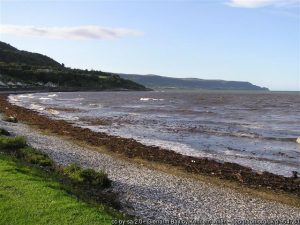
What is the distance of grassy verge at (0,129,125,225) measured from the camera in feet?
34.4

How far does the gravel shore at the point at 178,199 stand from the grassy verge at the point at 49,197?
3.80 ft

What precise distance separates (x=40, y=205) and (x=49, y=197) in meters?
0.71

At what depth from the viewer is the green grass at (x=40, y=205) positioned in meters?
10.4

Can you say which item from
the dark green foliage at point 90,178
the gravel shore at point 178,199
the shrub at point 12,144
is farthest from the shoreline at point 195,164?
the shrub at point 12,144

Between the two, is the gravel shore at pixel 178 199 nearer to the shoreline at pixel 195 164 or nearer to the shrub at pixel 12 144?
the shrub at pixel 12 144

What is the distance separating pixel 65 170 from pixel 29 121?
26330 millimetres

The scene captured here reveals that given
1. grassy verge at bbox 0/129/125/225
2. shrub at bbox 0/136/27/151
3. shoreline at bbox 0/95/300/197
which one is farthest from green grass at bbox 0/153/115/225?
shoreline at bbox 0/95/300/197

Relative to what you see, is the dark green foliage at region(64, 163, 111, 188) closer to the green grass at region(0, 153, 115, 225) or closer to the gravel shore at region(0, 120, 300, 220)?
the gravel shore at region(0, 120, 300, 220)

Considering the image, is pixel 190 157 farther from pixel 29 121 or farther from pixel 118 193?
pixel 29 121

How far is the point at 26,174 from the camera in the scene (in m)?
14.6

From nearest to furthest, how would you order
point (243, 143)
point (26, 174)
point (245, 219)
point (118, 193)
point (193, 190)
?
point (245, 219)
point (26, 174)
point (118, 193)
point (193, 190)
point (243, 143)

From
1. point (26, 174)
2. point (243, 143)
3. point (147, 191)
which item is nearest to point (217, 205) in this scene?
point (147, 191)

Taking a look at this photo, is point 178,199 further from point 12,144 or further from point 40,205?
point 12,144

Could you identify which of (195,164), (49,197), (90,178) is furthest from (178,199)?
(195,164)
